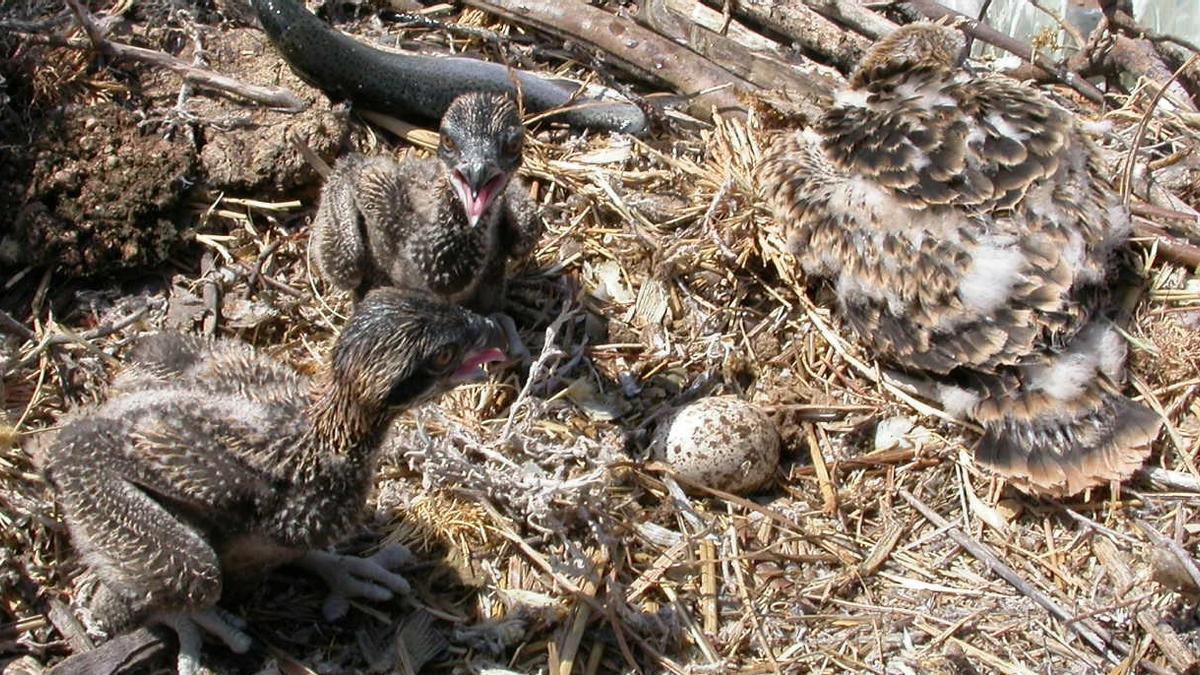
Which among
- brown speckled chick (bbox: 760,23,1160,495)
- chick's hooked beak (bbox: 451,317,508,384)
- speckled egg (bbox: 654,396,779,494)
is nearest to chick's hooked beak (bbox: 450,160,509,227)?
chick's hooked beak (bbox: 451,317,508,384)

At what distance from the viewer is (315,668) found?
4.32 meters

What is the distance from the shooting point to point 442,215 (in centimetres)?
492

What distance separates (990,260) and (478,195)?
186cm

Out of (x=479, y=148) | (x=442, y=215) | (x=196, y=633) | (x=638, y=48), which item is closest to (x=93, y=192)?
(x=442, y=215)

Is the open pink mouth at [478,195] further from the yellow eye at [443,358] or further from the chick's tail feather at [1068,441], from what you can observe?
the chick's tail feather at [1068,441]

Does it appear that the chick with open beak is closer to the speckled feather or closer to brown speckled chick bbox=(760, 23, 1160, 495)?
the speckled feather

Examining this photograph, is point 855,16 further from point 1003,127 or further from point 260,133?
point 260,133

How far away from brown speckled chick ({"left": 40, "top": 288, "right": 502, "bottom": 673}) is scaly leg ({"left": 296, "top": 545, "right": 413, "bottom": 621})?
0.27 meters

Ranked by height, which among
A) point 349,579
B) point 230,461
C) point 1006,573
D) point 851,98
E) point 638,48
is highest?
point 851,98

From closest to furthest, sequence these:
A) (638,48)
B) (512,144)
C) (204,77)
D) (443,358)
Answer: (443,358), (512,144), (204,77), (638,48)

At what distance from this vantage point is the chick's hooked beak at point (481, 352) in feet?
13.3

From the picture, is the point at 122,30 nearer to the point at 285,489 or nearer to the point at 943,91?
the point at 285,489

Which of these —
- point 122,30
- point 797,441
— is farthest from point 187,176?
point 797,441

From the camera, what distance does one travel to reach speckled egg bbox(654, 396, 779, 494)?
473cm
